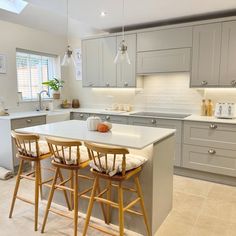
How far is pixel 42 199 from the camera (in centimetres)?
281

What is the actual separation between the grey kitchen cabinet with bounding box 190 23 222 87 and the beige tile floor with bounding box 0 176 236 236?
1.61m

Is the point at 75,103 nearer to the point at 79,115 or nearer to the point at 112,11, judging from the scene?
the point at 79,115

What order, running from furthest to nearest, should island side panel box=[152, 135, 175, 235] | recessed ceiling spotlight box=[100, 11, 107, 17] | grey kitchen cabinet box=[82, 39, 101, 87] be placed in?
1. grey kitchen cabinet box=[82, 39, 101, 87]
2. recessed ceiling spotlight box=[100, 11, 107, 17]
3. island side panel box=[152, 135, 175, 235]

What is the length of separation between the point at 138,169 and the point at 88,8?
8.12 feet

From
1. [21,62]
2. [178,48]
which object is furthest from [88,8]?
[21,62]

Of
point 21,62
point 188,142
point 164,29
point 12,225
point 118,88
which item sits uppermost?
point 164,29

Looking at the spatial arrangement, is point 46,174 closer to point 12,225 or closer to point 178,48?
point 12,225

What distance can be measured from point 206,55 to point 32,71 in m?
3.29

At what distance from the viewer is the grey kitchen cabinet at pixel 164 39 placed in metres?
Answer: 3.55

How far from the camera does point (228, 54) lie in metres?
3.28

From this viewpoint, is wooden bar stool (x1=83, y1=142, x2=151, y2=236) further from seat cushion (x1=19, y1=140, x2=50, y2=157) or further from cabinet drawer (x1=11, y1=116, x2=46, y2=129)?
cabinet drawer (x1=11, y1=116, x2=46, y2=129)

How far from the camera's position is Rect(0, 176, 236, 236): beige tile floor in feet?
7.28

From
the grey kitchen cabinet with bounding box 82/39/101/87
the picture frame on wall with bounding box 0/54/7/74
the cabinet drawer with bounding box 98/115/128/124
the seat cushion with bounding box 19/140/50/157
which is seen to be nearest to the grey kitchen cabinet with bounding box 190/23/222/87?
the cabinet drawer with bounding box 98/115/128/124

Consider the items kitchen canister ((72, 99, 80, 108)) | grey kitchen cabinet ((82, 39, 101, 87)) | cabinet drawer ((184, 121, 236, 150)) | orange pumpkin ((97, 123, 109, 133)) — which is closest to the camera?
orange pumpkin ((97, 123, 109, 133))
